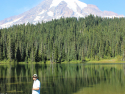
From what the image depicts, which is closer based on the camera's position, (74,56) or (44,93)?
(44,93)

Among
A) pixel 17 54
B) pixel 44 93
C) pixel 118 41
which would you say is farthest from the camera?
pixel 118 41

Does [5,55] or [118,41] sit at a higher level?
[118,41]

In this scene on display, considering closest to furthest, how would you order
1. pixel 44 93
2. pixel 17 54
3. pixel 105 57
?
pixel 44 93 < pixel 17 54 < pixel 105 57

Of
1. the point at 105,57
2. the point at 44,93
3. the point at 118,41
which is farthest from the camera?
the point at 118,41

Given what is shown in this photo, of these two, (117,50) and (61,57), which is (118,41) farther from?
(61,57)

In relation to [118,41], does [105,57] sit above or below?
below

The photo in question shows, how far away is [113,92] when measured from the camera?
2816cm

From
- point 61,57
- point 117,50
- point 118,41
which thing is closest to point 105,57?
point 117,50

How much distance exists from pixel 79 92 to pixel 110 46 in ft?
548

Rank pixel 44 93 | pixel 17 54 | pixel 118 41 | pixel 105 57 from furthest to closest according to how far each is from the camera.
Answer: pixel 118 41 < pixel 105 57 < pixel 17 54 < pixel 44 93

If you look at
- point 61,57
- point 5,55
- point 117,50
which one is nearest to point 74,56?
point 61,57

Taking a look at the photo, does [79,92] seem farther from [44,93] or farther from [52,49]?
[52,49]

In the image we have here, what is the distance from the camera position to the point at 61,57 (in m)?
164

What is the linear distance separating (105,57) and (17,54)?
283ft
